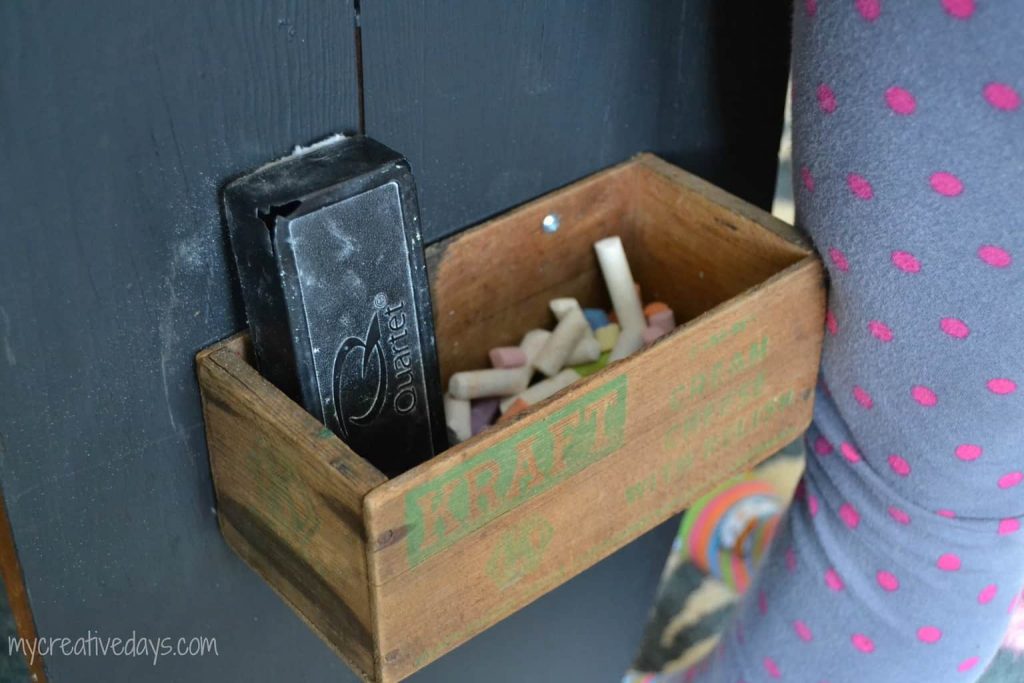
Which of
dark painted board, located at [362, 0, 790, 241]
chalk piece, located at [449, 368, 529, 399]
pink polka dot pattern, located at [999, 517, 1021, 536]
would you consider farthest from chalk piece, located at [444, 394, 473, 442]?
pink polka dot pattern, located at [999, 517, 1021, 536]

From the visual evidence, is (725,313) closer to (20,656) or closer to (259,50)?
(259,50)

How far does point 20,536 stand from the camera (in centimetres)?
68

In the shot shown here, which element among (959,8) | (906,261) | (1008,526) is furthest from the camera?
(1008,526)

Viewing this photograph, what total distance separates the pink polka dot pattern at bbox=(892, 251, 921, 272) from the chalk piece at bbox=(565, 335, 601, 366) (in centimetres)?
21

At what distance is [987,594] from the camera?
87cm

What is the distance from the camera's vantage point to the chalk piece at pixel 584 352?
84 cm

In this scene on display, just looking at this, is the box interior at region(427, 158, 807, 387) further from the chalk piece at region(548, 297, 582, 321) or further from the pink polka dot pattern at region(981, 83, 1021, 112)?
the pink polka dot pattern at region(981, 83, 1021, 112)

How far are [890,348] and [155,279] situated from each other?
424mm

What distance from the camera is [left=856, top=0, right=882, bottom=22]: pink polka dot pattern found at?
652 millimetres

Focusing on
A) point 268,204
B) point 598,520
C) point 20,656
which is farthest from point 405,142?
point 20,656

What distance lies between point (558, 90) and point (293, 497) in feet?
0.99

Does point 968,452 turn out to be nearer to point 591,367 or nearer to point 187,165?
point 591,367

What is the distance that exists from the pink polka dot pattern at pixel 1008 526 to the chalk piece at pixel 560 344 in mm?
297

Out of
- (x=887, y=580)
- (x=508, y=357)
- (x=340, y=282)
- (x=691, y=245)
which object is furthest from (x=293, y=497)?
(x=887, y=580)
